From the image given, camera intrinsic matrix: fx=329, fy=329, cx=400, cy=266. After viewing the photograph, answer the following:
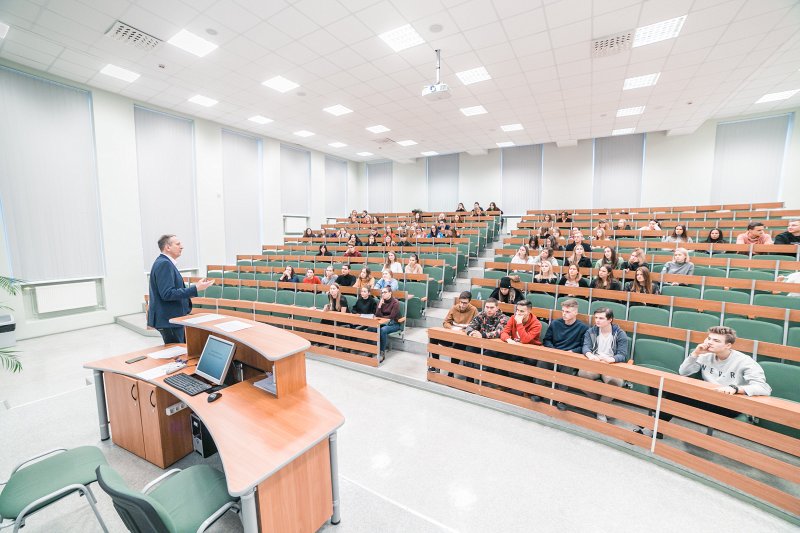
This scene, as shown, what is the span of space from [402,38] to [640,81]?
4.28m

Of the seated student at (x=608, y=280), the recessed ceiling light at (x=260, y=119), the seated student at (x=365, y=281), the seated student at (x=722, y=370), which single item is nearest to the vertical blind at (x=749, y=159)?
the seated student at (x=608, y=280)

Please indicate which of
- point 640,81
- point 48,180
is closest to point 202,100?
point 48,180

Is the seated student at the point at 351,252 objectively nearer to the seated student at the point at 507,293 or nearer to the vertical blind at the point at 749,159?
the seated student at the point at 507,293

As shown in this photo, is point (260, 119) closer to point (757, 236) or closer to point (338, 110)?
point (338, 110)

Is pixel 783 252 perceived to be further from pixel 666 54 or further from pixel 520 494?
pixel 520 494

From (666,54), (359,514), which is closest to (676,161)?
(666,54)

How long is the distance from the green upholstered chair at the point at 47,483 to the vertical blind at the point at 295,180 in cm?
907

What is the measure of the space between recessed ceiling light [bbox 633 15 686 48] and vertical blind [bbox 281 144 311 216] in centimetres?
887

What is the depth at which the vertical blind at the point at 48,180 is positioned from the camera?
5.24 metres

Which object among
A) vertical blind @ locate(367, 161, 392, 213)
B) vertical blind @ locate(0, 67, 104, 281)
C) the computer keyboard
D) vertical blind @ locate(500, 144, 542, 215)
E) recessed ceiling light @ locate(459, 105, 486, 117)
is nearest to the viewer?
the computer keyboard

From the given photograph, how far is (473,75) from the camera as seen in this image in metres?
5.59

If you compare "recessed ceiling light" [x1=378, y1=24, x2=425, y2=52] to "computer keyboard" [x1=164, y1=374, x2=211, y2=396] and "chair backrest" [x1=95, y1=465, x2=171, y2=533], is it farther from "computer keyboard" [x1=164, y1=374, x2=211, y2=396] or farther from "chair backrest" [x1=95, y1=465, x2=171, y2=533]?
"chair backrest" [x1=95, y1=465, x2=171, y2=533]

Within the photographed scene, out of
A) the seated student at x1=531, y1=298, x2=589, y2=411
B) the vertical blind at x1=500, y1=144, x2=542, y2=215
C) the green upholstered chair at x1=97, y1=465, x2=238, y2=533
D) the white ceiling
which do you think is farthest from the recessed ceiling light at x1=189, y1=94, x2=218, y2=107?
the vertical blind at x1=500, y1=144, x2=542, y2=215

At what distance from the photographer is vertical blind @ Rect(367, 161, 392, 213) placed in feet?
43.6
